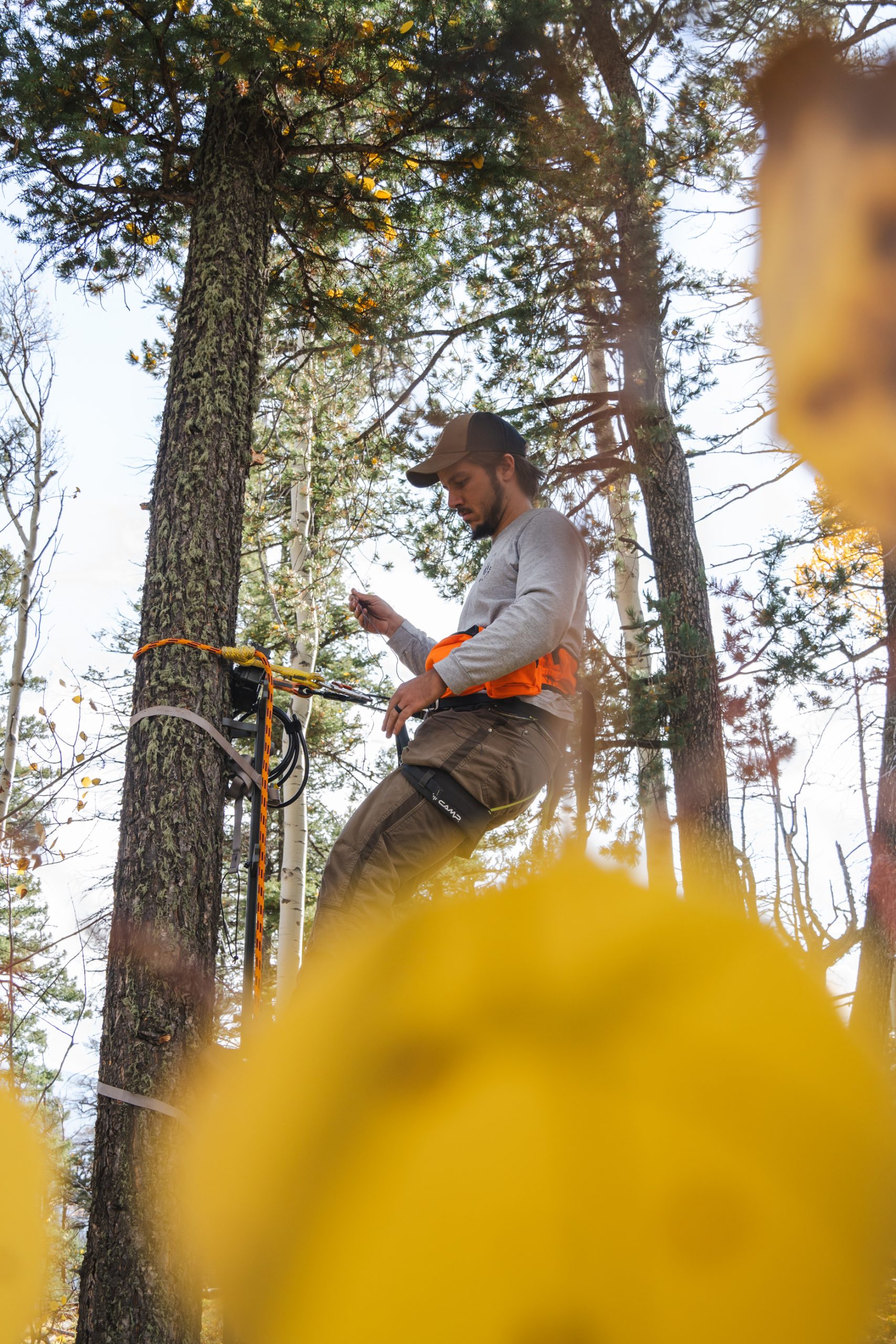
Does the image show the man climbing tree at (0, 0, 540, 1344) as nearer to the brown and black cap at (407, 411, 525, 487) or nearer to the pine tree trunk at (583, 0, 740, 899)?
the brown and black cap at (407, 411, 525, 487)

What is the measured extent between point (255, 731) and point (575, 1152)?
1.66 m

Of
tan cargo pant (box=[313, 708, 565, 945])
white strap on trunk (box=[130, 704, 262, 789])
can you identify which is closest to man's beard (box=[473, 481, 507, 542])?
tan cargo pant (box=[313, 708, 565, 945])

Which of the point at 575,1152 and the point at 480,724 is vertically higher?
the point at 480,724

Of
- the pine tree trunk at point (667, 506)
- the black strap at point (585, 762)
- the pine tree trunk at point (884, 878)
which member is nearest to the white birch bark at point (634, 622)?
the pine tree trunk at point (667, 506)

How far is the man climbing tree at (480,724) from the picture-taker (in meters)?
2.19

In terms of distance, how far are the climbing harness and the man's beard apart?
67 cm

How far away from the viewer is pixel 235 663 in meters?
2.78

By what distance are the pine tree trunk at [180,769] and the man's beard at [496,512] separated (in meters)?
0.83

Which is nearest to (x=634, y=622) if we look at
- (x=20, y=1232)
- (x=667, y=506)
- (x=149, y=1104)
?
(x=667, y=506)

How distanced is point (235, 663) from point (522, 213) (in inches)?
166

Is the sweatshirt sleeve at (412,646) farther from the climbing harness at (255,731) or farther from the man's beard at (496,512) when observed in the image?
the man's beard at (496,512)

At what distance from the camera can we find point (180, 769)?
8.48ft

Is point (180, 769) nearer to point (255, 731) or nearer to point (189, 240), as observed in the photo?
point (255, 731)

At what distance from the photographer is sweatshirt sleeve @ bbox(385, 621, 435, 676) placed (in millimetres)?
2812
